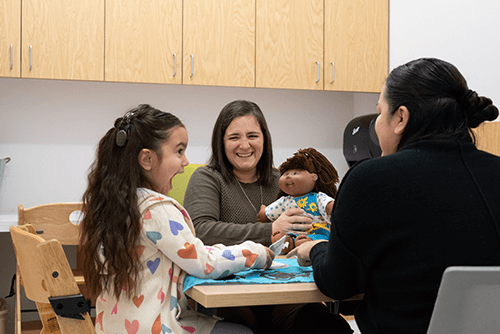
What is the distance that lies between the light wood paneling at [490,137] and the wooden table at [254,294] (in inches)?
57.9

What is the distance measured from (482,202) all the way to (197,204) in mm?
1083

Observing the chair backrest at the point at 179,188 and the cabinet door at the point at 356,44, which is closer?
the chair backrest at the point at 179,188

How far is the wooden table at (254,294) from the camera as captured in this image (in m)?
1.02

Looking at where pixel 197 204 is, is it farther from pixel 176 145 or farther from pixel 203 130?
pixel 203 130

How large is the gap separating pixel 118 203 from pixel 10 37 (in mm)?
1895

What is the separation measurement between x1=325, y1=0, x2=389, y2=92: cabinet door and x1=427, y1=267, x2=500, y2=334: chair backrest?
2400 millimetres

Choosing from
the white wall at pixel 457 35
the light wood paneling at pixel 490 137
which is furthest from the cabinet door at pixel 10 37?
the light wood paneling at pixel 490 137

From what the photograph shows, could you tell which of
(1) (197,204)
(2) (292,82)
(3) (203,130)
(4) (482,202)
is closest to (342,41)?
(2) (292,82)

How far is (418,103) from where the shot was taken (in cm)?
104

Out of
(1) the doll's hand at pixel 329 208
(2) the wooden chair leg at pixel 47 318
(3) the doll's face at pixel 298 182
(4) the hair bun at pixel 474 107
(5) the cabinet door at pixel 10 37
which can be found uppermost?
(5) the cabinet door at pixel 10 37

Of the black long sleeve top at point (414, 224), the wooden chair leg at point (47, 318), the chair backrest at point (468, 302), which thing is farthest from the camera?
the wooden chair leg at point (47, 318)

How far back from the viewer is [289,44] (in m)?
3.05

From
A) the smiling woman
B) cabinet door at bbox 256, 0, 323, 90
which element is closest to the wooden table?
the smiling woman

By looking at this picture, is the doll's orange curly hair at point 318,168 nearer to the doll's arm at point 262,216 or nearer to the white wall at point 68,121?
the doll's arm at point 262,216
